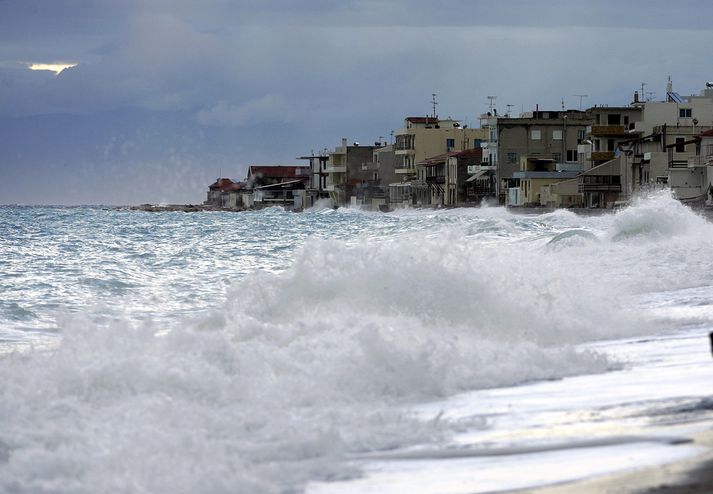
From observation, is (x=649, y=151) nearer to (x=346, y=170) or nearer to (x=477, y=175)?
(x=477, y=175)

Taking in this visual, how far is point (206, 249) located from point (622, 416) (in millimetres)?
32800

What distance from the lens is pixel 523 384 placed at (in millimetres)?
9289

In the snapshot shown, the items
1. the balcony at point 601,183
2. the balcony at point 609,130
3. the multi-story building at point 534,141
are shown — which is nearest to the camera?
the balcony at point 601,183

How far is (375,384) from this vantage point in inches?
357

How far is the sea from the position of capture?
21.5 feet

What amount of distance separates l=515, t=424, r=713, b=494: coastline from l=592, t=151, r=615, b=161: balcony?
83321 millimetres

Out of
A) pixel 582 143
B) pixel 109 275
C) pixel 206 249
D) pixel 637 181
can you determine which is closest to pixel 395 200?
pixel 582 143

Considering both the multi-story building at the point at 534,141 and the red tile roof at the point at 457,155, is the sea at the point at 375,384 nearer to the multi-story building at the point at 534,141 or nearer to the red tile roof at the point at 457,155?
the multi-story building at the point at 534,141

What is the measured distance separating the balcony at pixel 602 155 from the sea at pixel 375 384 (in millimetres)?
71868

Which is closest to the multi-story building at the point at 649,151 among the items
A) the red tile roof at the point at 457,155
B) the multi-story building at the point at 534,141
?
the multi-story building at the point at 534,141

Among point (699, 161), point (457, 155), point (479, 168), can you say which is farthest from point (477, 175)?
point (699, 161)

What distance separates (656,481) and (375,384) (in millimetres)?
3457

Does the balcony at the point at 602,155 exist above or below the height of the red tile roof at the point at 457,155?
below

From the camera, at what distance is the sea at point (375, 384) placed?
657 cm
